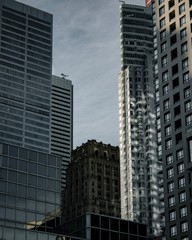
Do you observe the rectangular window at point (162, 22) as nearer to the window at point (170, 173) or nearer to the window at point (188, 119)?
the window at point (188, 119)

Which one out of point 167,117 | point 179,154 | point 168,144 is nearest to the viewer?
point 179,154

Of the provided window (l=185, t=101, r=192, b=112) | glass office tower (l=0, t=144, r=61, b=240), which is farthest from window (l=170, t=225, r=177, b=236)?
window (l=185, t=101, r=192, b=112)

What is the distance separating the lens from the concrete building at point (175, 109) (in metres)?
102

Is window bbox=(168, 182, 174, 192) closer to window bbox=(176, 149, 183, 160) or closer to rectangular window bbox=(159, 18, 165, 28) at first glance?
window bbox=(176, 149, 183, 160)

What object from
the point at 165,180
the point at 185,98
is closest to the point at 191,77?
the point at 185,98

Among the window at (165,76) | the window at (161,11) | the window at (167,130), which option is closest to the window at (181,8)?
the window at (161,11)

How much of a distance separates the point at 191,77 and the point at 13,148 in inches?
1214

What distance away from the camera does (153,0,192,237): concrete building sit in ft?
334

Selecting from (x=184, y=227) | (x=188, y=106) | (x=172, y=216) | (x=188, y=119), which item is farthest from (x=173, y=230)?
(x=188, y=106)

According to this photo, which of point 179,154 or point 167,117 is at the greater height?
point 167,117

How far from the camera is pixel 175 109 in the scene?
356ft

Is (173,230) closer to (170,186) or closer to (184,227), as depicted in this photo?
(184,227)

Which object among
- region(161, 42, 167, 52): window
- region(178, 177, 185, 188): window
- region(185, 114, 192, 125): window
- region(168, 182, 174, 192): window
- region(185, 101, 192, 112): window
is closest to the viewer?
region(178, 177, 185, 188): window

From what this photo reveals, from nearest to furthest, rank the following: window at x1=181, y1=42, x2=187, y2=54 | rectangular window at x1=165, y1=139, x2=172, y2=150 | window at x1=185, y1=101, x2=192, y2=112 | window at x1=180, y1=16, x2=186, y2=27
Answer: window at x1=185, y1=101, x2=192, y2=112 < rectangular window at x1=165, y1=139, x2=172, y2=150 < window at x1=181, y1=42, x2=187, y2=54 < window at x1=180, y1=16, x2=186, y2=27
